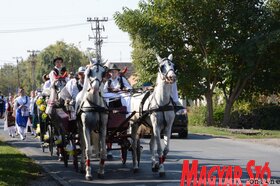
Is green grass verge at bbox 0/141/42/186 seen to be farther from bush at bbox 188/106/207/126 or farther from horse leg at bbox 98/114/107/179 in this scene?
bush at bbox 188/106/207/126

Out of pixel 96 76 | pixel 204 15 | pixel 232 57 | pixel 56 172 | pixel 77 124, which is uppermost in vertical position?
pixel 204 15

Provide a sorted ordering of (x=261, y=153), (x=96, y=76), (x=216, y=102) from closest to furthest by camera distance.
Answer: (x=96, y=76), (x=261, y=153), (x=216, y=102)

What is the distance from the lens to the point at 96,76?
1279 centimetres

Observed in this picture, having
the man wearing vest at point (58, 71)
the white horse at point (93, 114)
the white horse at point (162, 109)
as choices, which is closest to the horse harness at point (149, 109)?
the white horse at point (162, 109)

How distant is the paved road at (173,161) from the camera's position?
12.8 meters

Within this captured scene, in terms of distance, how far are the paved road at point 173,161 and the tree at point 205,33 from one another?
1035cm

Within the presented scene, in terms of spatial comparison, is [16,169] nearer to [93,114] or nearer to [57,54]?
[93,114]

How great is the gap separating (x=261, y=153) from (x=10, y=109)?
1376 centimetres

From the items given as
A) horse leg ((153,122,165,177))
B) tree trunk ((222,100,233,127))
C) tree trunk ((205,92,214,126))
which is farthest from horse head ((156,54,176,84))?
tree trunk ((222,100,233,127))

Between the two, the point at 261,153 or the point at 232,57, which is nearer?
the point at 261,153

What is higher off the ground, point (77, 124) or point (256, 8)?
point (256, 8)

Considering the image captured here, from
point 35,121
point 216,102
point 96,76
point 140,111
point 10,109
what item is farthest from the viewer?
point 216,102

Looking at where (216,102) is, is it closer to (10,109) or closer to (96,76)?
(10,109)

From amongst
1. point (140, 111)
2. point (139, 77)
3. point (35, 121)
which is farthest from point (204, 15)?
point (140, 111)
